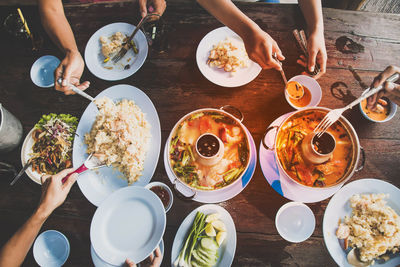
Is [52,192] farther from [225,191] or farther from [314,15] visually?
[314,15]

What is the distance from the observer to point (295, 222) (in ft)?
5.70

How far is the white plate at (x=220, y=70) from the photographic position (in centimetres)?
196

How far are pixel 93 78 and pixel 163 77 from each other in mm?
689

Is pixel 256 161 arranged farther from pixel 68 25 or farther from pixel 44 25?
pixel 44 25

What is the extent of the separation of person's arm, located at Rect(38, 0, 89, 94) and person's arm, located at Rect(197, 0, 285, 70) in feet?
4.47

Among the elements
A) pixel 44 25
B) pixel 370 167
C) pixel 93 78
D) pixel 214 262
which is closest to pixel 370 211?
pixel 370 167

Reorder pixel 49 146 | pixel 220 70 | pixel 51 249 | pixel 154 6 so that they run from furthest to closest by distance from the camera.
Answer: pixel 154 6, pixel 220 70, pixel 49 146, pixel 51 249

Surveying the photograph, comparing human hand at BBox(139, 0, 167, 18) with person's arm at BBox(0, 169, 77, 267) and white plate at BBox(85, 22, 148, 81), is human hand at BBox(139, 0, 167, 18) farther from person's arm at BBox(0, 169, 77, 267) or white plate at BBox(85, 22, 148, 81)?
person's arm at BBox(0, 169, 77, 267)

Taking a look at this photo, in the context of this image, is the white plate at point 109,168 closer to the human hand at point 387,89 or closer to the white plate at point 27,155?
the white plate at point 27,155

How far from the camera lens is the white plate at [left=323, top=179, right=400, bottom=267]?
1.62 metres

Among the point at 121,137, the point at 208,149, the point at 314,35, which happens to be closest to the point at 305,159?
the point at 208,149

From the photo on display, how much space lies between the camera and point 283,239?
177 cm

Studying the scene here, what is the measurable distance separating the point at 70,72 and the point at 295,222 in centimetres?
231

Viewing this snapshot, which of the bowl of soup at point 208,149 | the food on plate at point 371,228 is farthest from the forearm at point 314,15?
the food on plate at point 371,228
